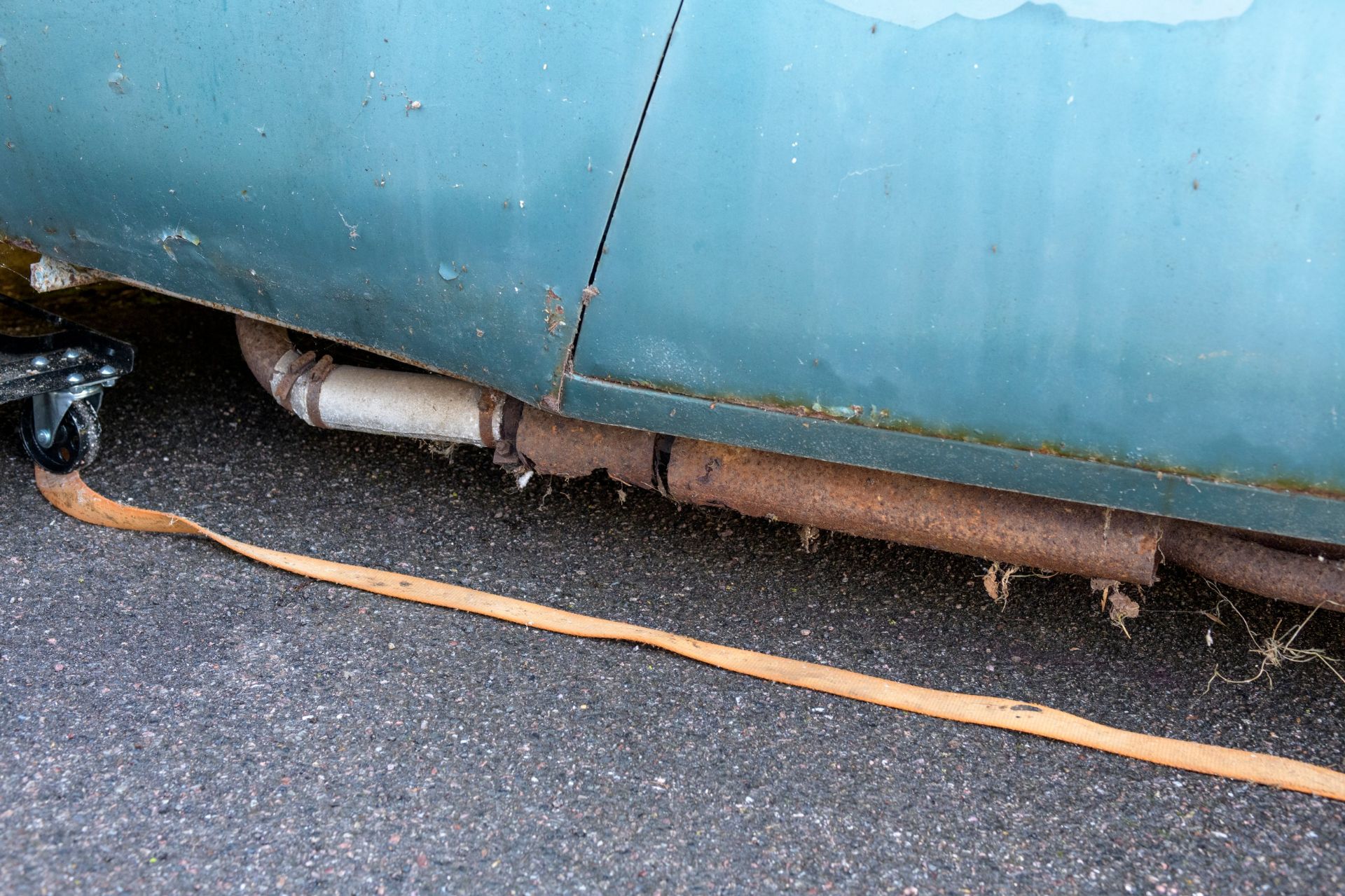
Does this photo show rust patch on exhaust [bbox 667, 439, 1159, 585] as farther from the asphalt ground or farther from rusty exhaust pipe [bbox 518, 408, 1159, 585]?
the asphalt ground

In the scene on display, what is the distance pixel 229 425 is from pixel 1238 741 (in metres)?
2.59

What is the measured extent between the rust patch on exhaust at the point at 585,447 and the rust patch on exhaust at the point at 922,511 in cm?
7

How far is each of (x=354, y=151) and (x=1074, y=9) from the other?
1182mm

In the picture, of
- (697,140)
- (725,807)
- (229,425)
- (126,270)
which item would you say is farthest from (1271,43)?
(229,425)

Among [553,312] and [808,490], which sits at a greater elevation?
[553,312]

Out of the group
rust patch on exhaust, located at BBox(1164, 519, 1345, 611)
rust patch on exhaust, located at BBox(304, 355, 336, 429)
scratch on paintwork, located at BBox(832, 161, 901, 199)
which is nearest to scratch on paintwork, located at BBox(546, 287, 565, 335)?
scratch on paintwork, located at BBox(832, 161, 901, 199)

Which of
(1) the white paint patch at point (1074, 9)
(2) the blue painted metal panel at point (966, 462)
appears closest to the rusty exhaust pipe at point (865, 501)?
(2) the blue painted metal panel at point (966, 462)

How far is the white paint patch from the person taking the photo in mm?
1427

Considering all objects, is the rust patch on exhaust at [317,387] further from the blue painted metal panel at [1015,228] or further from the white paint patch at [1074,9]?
the white paint patch at [1074,9]

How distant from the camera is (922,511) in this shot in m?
1.94

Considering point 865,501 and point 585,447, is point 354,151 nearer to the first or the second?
point 585,447

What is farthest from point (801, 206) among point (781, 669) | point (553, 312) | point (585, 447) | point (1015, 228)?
point (781, 669)

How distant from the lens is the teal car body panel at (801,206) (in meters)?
1.46

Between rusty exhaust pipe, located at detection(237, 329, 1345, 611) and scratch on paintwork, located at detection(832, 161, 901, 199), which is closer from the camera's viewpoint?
scratch on paintwork, located at detection(832, 161, 901, 199)
